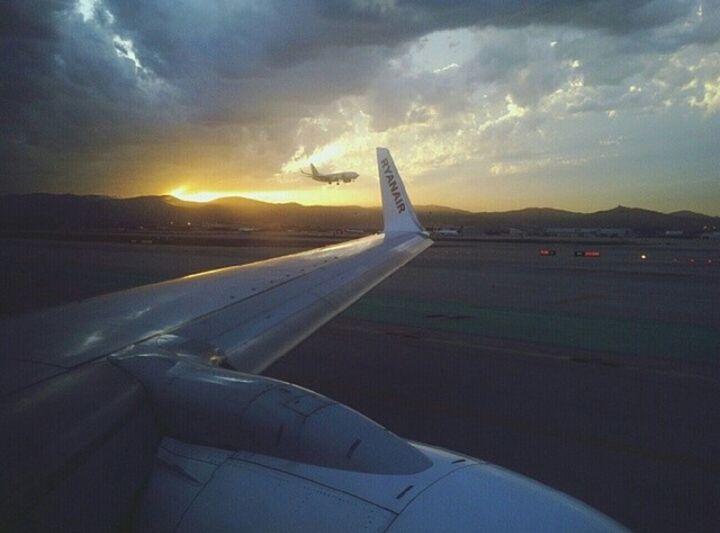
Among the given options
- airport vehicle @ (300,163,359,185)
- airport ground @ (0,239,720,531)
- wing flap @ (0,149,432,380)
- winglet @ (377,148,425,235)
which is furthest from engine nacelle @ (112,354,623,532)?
airport vehicle @ (300,163,359,185)

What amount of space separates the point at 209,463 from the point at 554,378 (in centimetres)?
927

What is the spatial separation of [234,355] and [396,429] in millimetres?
3977

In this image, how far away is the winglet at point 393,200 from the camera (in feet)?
49.4

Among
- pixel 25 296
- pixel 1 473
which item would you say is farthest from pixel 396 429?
pixel 25 296

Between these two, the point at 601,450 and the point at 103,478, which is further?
the point at 601,450

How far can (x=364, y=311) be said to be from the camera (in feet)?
60.8

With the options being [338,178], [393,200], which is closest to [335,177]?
[338,178]

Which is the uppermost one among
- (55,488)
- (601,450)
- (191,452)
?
(55,488)

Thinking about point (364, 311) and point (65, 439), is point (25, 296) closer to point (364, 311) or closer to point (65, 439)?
point (364, 311)

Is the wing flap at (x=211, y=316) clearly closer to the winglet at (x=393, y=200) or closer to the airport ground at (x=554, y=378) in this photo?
the airport ground at (x=554, y=378)

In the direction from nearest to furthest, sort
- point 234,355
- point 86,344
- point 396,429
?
point 86,344 < point 234,355 < point 396,429

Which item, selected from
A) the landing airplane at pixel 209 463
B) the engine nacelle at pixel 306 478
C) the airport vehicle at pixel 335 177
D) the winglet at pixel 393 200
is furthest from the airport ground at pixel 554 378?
the airport vehicle at pixel 335 177

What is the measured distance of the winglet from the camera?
15070mm

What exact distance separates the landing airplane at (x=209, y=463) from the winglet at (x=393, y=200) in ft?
39.0
